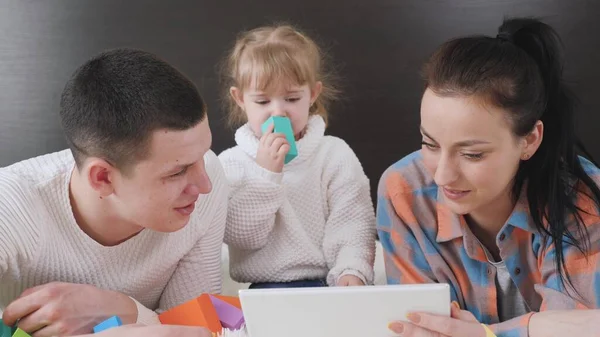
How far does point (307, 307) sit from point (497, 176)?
0.44 metres

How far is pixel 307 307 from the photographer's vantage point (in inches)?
44.0

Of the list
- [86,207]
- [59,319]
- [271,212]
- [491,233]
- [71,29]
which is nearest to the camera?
[59,319]

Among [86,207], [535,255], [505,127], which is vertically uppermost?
[505,127]

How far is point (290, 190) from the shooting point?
5.92 feet

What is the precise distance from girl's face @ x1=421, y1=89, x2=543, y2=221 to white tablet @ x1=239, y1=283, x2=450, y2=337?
0.27 metres

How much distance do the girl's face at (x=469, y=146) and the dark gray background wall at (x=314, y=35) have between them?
88cm

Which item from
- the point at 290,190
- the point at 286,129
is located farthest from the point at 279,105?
the point at 290,190

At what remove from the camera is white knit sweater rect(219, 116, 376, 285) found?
1675 millimetres

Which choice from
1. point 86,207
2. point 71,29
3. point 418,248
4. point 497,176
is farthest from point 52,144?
point 497,176

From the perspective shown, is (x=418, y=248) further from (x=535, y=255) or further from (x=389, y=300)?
(x=389, y=300)

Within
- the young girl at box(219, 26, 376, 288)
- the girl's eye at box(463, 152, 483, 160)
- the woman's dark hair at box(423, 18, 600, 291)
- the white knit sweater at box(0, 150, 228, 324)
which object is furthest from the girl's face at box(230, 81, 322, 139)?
the girl's eye at box(463, 152, 483, 160)

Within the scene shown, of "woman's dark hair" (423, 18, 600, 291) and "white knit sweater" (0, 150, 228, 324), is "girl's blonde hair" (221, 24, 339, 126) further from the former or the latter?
"woman's dark hair" (423, 18, 600, 291)

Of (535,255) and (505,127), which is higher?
(505,127)

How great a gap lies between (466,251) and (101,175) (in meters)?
0.70
